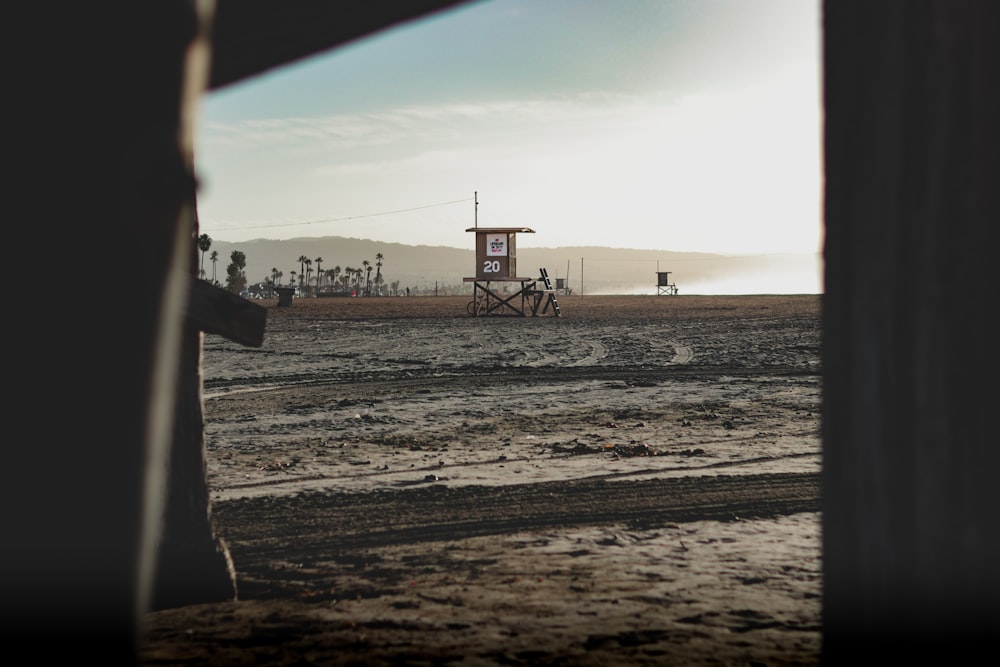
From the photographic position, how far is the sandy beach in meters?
2.91

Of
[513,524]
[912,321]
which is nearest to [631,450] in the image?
[513,524]

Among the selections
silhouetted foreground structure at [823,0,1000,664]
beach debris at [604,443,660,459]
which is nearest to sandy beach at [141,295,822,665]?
beach debris at [604,443,660,459]

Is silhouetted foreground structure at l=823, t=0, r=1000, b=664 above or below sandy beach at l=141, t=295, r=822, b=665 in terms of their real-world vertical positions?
above

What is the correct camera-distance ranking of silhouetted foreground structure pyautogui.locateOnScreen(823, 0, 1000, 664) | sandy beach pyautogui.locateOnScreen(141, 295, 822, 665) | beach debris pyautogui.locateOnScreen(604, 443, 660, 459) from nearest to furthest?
silhouetted foreground structure pyautogui.locateOnScreen(823, 0, 1000, 664), sandy beach pyautogui.locateOnScreen(141, 295, 822, 665), beach debris pyautogui.locateOnScreen(604, 443, 660, 459)

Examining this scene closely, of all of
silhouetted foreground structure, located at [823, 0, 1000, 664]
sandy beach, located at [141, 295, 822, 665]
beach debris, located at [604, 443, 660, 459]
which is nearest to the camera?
silhouetted foreground structure, located at [823, 0, 1000, 664]

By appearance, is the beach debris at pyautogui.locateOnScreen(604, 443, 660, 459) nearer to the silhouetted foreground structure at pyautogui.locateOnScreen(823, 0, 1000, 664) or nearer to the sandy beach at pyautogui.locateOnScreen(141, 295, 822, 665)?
the sandy beach at pyautogui.locateOnScreen(141, 295, 822, 665)

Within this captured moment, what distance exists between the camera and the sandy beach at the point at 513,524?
2.91 meters

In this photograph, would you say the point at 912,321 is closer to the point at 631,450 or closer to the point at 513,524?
the point at 513,524

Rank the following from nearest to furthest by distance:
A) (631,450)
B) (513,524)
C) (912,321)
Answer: (912,321), (513,524), (631,450)

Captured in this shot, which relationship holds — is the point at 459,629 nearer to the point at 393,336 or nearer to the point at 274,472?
the point at 274,472

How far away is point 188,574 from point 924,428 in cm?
302

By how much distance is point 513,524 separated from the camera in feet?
14.9

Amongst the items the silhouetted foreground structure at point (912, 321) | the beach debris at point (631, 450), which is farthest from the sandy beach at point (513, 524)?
the silhouetted foreground structure at point (912, 321)

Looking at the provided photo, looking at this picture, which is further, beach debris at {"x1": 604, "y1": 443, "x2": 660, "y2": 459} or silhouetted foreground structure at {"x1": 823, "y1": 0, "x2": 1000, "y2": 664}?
beach debris at {"x1": 604, "y1": 443, "x2": 660, "y2": 459}
